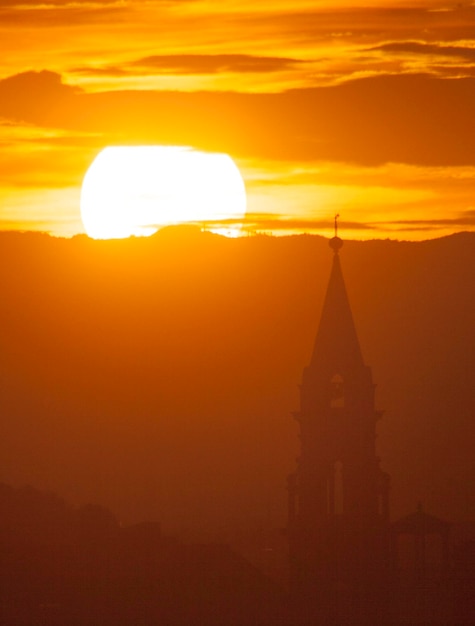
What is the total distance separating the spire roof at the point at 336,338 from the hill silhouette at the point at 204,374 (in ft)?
92.2

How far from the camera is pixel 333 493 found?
197 ft

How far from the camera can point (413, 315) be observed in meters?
142

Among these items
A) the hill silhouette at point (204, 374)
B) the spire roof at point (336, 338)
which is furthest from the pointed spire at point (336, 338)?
the hill silhouette at point (204, 374)

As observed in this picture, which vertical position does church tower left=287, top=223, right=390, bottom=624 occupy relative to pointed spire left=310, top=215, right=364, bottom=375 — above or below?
below

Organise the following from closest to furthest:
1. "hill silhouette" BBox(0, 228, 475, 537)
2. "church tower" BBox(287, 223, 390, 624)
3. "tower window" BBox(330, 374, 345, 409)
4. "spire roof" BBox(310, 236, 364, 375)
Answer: "church tower" BBox(287, 223, 390, 624)
"tower window" BBox(330, 374, 345, 409)
"spire roof" BBox(310, 236, 364, 375)
"hill silhouette" BBox(0, 228, 475, 537)

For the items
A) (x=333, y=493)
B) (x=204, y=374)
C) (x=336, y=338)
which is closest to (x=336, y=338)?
(x=336, y=338)

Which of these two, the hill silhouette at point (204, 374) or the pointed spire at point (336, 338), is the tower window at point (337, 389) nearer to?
the pointed spire at point (336, 338)

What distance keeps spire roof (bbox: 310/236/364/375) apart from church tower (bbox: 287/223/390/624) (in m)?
0.03

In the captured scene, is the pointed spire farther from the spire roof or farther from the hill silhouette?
the hill silhouette

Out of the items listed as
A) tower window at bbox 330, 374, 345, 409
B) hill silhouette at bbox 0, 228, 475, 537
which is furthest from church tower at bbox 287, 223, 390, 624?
hill silhouette at bbox 0, 228, 475, 537

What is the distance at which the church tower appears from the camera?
194 ft

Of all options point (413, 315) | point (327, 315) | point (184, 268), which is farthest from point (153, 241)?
point (327, 315)

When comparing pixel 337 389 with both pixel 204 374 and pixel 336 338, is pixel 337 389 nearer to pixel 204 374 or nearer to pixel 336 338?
pixel 336 338

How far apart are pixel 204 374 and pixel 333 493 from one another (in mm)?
56649
